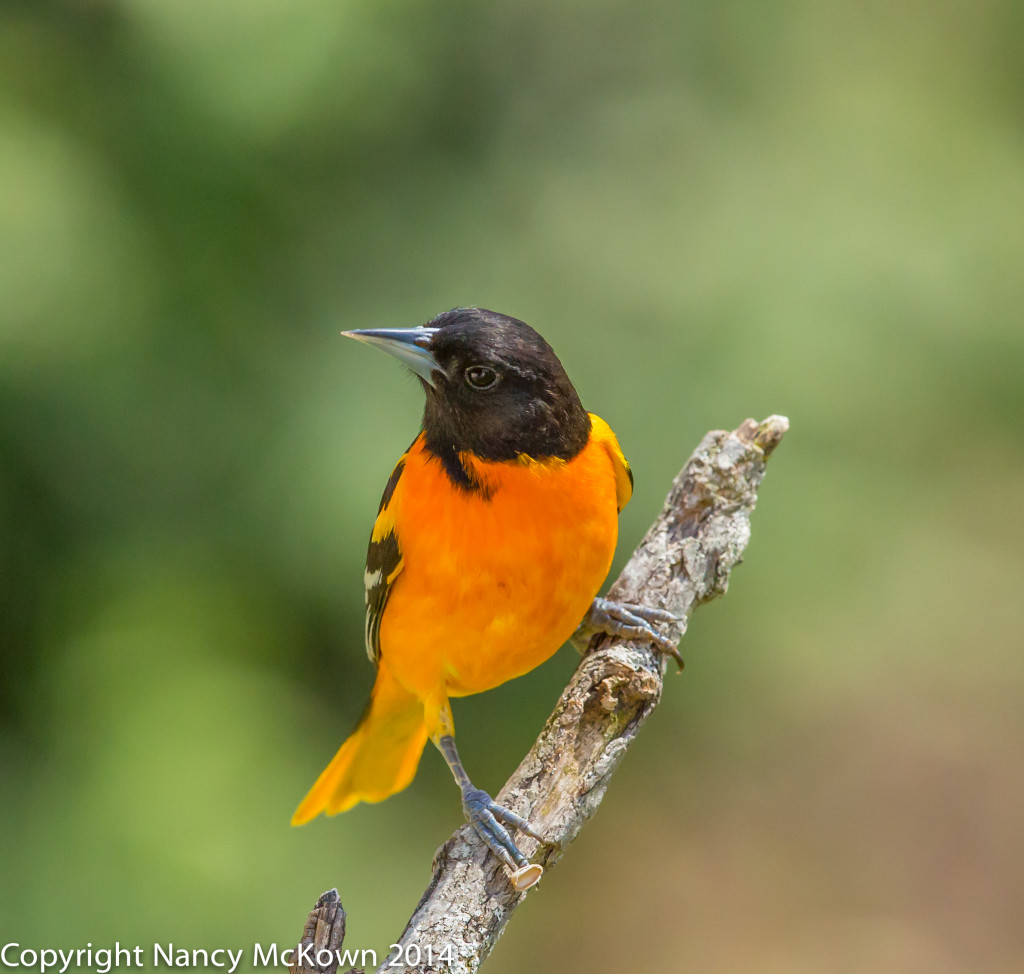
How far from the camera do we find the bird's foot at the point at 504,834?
2.71 m

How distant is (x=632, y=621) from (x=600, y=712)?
45 centimetres

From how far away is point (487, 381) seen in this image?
2.91 metres

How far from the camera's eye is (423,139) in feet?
16.8

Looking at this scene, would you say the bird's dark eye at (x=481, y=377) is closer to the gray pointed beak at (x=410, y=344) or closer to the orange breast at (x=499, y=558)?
the gray pointed beak at (x=410, y=344)

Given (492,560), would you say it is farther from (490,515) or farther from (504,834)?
(504,834)

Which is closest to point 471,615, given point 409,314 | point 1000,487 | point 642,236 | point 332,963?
point 332,963

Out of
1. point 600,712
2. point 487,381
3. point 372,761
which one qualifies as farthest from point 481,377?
point 372,761

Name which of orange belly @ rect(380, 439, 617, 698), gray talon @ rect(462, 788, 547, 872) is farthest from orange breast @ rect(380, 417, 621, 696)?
gray talon @ rect(462, 788, 547, 872)

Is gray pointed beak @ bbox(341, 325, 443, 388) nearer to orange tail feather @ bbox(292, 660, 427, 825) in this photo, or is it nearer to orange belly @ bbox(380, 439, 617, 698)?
orange belly @ bbox(380, 439, 617, 698)

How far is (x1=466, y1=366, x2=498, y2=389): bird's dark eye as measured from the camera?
2896 millimetres

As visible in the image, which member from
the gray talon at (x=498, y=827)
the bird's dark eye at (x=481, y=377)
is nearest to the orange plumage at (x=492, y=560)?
the bird's dark eye at (x=481, y=377)

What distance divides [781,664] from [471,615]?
289cm

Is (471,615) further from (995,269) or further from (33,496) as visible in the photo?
(995,269)

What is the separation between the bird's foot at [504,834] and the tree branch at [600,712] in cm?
3
